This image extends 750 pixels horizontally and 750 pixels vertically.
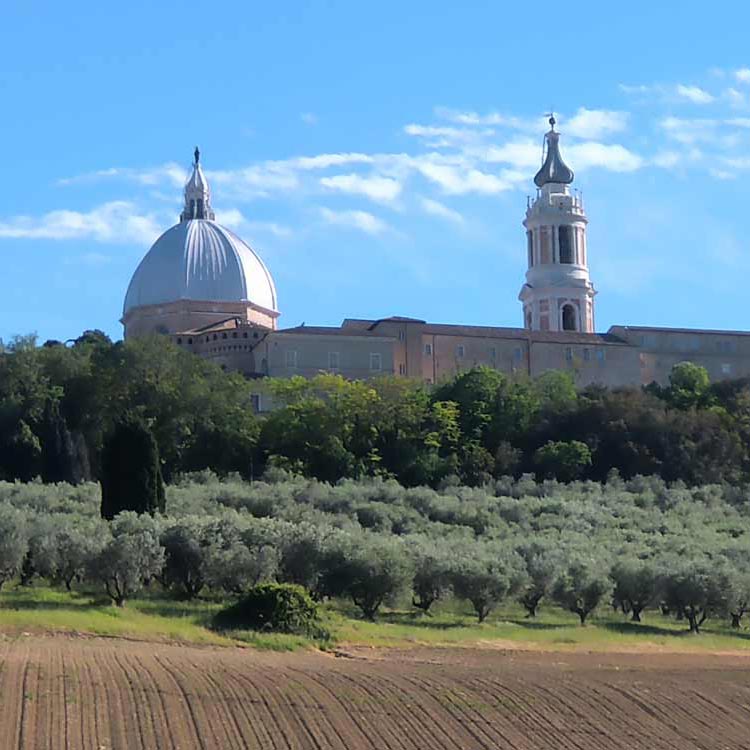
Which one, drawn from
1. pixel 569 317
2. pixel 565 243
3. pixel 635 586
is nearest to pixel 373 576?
pixel 635 586

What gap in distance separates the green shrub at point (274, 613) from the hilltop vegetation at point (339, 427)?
33119mm

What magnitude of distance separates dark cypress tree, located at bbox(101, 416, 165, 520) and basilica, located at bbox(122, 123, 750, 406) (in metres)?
44.7

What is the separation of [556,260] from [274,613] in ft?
298

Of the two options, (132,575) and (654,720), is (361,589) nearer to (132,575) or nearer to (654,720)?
(132,575)

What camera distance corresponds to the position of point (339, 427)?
2913 inches

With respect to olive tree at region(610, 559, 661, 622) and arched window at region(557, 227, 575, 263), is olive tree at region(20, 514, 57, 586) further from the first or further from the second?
arched window at region(557, 227, 575, 263)

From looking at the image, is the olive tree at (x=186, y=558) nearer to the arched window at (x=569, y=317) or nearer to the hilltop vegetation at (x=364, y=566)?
the hilltop vegetation at (x=364, y=566)

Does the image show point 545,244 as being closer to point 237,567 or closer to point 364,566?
point 364,566

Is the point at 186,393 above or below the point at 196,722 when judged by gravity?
above

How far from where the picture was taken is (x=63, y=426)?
69125 millimetres

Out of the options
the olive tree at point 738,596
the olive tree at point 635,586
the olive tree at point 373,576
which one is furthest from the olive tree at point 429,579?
the olive tree at point 738,596

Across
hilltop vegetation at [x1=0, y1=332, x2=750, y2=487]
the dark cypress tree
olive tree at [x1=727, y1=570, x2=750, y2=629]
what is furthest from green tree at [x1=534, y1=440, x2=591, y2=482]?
olive tree at [x1=727, y1=570, x2=750, y2=629]

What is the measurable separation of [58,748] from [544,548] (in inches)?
1051

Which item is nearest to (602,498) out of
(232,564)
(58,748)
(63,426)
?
(63,426)
